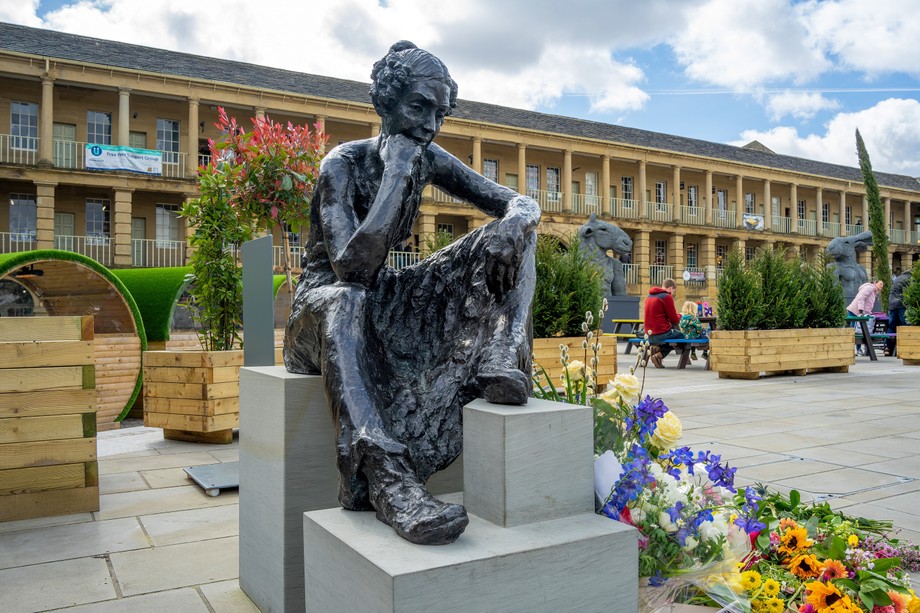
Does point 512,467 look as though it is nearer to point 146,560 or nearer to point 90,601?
point 90,601

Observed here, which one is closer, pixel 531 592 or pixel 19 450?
pixel 531 592

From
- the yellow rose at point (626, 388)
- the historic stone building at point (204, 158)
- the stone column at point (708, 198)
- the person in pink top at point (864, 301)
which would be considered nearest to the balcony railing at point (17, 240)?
the historic stone building at point (204, 158)

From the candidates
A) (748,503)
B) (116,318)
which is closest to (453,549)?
(748,503)

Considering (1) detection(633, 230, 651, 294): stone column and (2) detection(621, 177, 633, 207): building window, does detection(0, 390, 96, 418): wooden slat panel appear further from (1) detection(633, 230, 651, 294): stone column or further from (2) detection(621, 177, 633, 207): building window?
(2) detection(621, 177, 633, 207): building window

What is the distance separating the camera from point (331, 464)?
7.14 ft

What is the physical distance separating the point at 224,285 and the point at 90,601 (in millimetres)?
4237

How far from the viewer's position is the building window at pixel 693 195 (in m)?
42.8

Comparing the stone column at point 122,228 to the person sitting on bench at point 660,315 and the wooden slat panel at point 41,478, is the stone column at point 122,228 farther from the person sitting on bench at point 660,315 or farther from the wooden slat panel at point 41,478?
the wooden slat panel at point 41,478

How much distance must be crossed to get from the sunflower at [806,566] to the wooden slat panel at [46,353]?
11.1 feet

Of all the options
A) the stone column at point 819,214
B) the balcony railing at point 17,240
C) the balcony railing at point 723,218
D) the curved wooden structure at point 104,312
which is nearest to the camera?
the curved wooden structure at point 104,312

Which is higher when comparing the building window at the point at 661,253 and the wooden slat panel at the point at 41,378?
the building window at the point at 661,253

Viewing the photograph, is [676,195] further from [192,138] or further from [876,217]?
[192,138]

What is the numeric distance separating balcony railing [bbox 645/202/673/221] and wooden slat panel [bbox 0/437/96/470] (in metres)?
37.8

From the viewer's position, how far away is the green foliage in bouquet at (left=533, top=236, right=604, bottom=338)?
893cm
